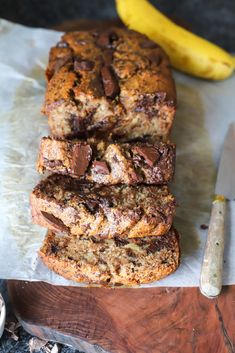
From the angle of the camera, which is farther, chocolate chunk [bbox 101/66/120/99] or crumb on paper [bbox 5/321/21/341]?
chocolate chunk [bbox 101/66/120/99]

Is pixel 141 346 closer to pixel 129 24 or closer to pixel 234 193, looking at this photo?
pixel 234 193

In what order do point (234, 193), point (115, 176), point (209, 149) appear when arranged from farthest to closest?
point (209, 149) → point (234, 193) → point (115, 176)

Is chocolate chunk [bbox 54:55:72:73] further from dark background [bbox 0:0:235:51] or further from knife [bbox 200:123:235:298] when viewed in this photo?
dark background [bbox 0:0:235:51]

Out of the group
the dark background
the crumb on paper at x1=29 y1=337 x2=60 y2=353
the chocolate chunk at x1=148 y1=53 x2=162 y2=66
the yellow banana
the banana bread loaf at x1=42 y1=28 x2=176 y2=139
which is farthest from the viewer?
the dark background

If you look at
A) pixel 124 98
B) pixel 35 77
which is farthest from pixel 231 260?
pixel 35 77

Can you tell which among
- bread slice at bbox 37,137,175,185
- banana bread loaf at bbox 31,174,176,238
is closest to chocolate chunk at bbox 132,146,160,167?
bread slice at bbox 37,137,175,185

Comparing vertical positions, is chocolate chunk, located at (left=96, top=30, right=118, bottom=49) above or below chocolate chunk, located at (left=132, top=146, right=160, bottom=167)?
above

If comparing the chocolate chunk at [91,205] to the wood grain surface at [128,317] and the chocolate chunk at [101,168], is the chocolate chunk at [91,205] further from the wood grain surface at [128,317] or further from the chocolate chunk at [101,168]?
the wood grain surface at [128,317]
